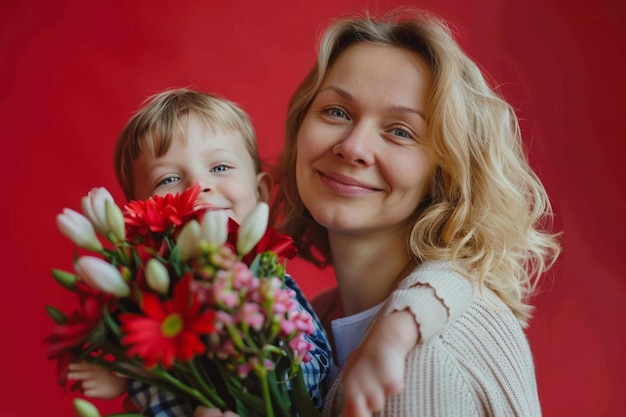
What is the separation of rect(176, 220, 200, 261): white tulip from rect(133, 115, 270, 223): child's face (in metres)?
0.63

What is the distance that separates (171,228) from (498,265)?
2.32 ft

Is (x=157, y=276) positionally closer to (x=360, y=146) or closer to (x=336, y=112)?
(x=360, y=146)

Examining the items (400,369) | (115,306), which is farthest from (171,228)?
(400,369)

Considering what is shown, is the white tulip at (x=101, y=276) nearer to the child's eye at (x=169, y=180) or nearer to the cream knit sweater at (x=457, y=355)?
the cream knit sweater at (x=457, y=355)

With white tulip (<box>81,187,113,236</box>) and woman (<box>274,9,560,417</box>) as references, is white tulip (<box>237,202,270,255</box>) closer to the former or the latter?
white tulip (<box>81,187,113,236</box>)

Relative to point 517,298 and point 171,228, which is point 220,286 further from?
point 517,298

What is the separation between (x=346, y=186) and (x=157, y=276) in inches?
24.4

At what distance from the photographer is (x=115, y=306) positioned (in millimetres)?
1120

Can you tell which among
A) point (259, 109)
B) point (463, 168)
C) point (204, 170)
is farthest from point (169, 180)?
point (259, 109)

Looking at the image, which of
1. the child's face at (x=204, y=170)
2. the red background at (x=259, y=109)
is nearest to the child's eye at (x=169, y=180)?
the child's face at (x=204, y=170)

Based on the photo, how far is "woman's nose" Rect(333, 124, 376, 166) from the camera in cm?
152

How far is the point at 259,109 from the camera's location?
272 cm

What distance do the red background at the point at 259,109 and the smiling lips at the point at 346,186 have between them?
3.45 feet

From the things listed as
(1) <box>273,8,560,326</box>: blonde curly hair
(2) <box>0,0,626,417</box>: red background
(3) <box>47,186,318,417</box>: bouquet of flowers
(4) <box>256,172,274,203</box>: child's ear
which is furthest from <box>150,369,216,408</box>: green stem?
(2) <box>0,0,626,417</box>: red background
